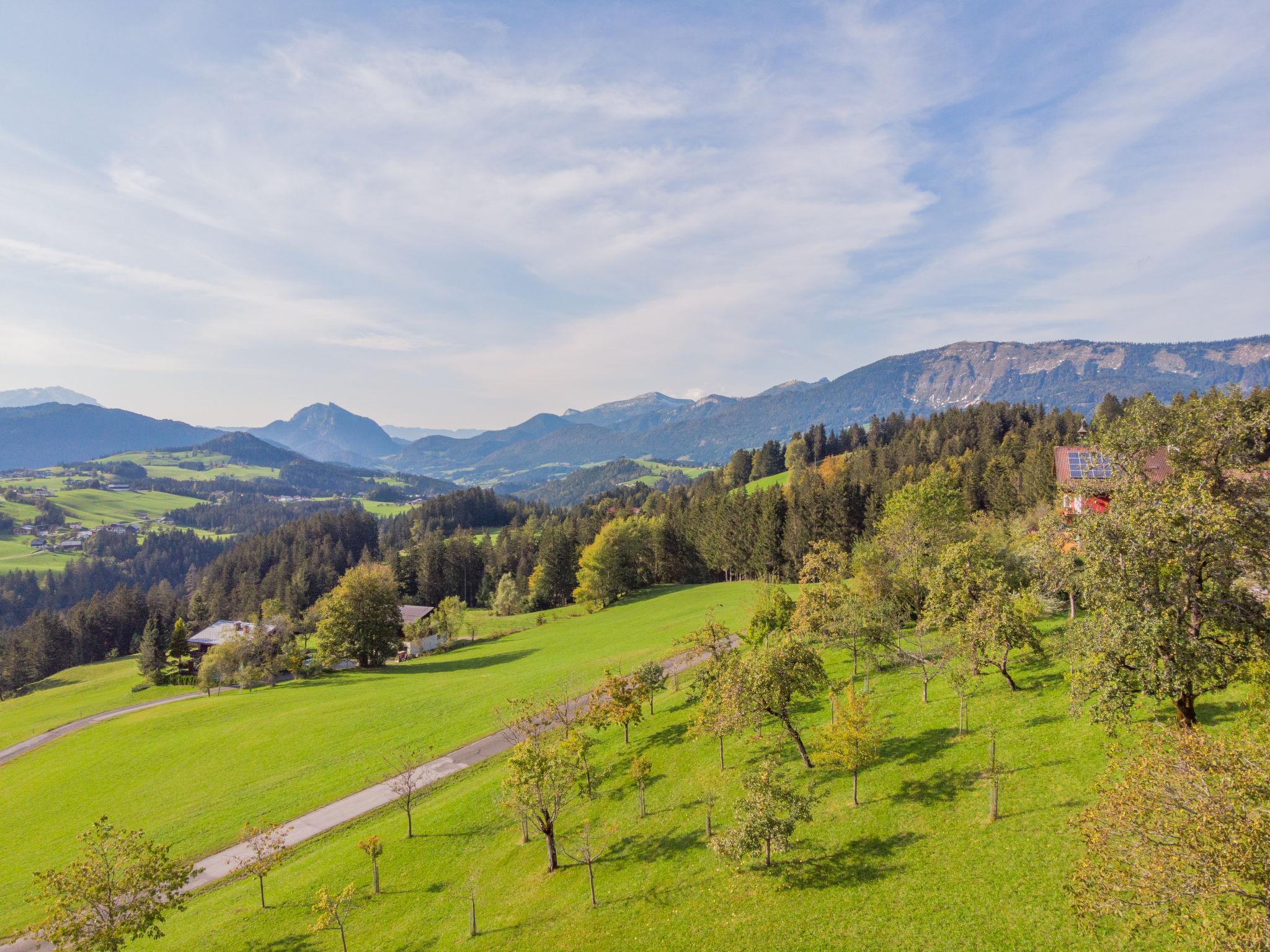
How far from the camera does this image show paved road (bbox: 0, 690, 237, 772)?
56.2 m

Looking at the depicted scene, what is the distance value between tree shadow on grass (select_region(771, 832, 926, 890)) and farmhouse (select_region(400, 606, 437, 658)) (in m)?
77.3

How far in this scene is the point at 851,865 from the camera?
20.8m

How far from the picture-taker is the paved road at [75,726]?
184 ft

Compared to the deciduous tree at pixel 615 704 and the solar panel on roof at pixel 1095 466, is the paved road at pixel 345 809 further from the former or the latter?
the solar panel on roof at pixel 1095 466

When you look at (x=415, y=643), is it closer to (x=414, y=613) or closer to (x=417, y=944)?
(x=414, y=613)

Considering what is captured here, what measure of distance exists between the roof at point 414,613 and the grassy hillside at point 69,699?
31.0 metres

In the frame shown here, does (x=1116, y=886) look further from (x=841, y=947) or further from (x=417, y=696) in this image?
(x=417, y=696)

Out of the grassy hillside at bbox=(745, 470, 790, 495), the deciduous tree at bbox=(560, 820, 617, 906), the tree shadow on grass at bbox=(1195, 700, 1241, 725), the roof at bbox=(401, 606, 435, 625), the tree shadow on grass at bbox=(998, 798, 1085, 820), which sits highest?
the grassy hillside at bbox=(745, 470, 790, 495)

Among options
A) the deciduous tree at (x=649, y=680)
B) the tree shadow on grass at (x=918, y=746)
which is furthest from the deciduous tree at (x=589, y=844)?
the tree shadow on grass at (x=918, y=746)

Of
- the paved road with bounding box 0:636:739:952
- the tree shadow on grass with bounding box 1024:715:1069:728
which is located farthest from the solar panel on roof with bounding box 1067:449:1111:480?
the paved road with bounding box 0:636:739:952

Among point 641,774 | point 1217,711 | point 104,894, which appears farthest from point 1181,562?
point 104,894

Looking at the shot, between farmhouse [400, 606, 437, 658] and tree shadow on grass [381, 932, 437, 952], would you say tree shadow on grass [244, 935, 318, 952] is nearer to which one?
tree shadow on grass [381, 932, 437, 952]

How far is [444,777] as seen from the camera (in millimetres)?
37250

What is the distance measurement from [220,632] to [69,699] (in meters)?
18.9
